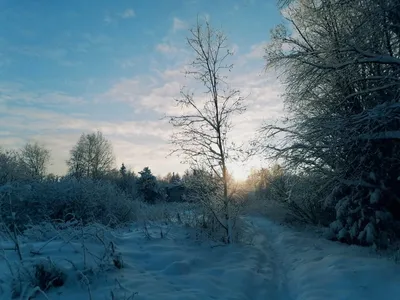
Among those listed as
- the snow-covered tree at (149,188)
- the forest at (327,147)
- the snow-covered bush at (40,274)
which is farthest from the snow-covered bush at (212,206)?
the snow-covered tree at (149,188)

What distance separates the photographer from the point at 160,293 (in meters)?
6.52

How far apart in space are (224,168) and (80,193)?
7121 mm

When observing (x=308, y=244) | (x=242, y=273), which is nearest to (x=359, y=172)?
(x=308, y=244)

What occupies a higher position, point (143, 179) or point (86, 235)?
point (143, 179)

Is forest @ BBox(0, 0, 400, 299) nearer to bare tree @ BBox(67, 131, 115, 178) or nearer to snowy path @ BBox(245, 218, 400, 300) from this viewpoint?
snowy path @ BBox(245, 218, 400, 300)

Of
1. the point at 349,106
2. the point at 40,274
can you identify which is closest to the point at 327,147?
the point at 349,106

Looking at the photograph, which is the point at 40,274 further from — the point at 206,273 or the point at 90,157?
the point at 90,157

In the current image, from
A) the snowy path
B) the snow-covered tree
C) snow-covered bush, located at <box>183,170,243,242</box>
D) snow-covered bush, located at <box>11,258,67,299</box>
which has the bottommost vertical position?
the snowy path

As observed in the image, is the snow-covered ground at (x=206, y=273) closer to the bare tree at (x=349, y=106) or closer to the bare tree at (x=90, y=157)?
the bare tree at (x=349, y=106)

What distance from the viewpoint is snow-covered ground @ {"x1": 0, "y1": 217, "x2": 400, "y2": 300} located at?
645cm

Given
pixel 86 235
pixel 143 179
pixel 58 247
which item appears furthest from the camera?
pixel 143 179

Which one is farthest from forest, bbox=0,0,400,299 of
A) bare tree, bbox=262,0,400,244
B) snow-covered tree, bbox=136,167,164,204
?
snow-covered tree, bbox=136,167,164,204

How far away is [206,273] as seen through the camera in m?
8.73

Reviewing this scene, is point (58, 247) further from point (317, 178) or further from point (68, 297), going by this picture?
point (317, 178)
